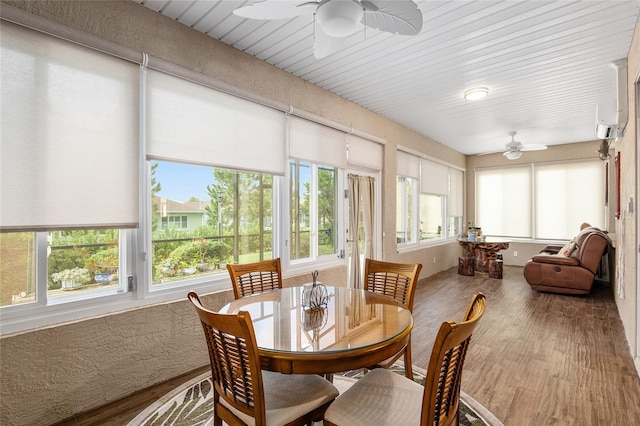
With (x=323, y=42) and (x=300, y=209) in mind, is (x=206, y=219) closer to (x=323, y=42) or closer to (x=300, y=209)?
(x=300, y=209)

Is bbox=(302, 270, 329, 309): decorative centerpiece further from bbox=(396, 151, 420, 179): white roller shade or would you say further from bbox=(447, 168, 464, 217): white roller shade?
bbox=(447, 168, 464, 217): white roller shade

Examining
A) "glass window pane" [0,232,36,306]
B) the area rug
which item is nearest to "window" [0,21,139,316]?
"glass window pane" [0,232,36,306]

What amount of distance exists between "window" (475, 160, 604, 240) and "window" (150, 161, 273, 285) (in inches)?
259

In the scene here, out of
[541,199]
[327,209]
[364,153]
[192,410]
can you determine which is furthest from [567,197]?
[192,410]

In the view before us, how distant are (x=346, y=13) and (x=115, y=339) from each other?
2.48m

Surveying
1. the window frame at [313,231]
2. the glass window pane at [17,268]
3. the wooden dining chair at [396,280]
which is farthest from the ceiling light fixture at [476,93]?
the glass window pane at [17,268]

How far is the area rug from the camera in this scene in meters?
1.98

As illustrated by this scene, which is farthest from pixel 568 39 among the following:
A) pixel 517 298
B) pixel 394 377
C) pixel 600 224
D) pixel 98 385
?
pixel 600 224

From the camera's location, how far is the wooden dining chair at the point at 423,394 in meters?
1.10

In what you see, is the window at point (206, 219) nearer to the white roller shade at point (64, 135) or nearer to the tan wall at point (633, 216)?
the white roller shade at point (64, 135)

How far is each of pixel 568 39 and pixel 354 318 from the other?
118 inches

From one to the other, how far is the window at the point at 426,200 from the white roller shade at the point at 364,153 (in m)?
0.74

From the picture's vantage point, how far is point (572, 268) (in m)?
4.94

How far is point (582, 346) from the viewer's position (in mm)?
3117
